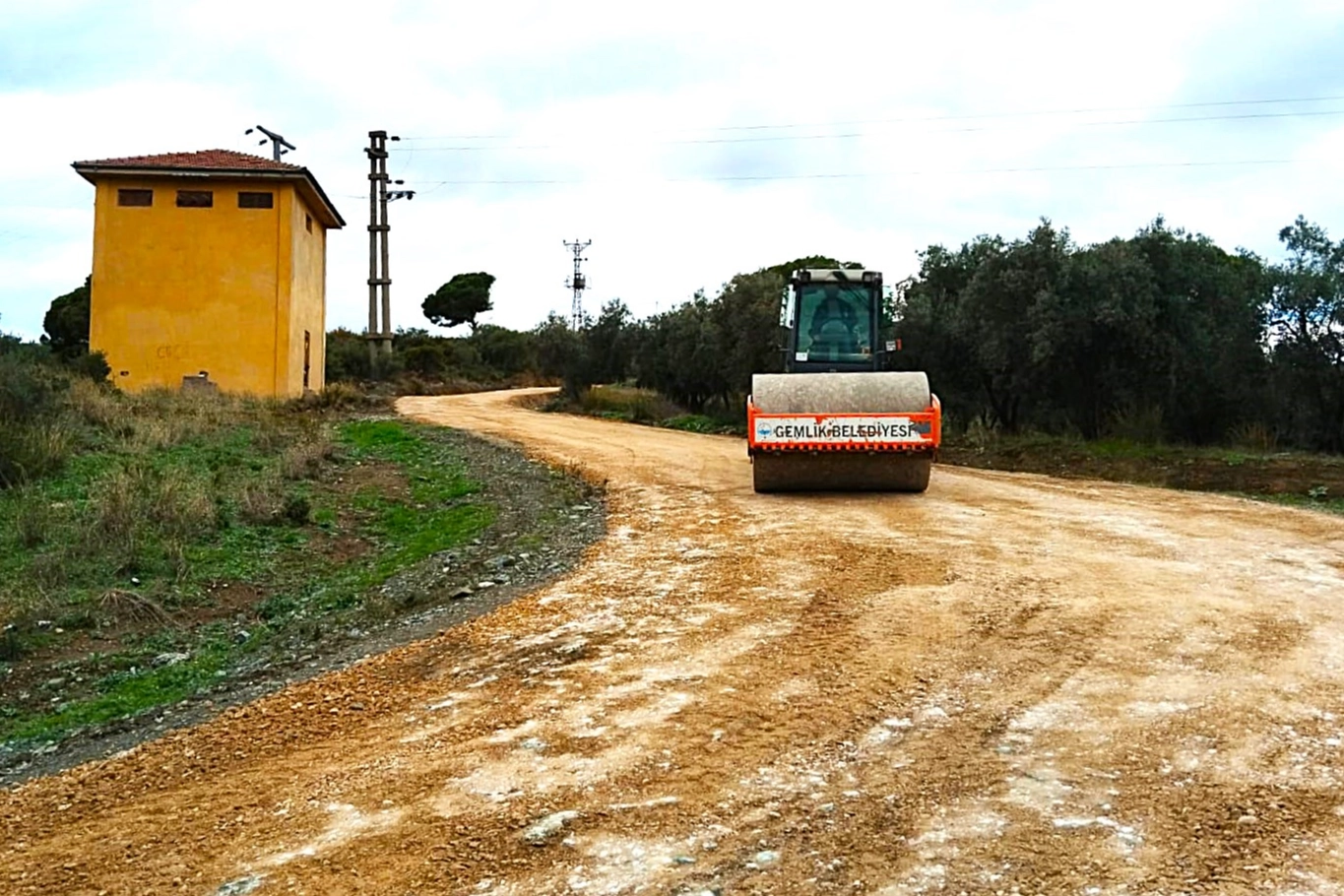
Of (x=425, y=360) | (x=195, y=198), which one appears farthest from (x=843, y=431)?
(x=425, y=360)

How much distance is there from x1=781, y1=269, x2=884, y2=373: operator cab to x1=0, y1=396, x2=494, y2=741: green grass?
15.0ft

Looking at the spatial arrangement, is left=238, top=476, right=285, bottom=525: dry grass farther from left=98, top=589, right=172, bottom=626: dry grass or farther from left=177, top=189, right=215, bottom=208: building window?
left=177, top=189, right=215, bottom=208: building window

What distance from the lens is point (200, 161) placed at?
30109 millimetres

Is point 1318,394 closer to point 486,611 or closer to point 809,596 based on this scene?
point 809,596

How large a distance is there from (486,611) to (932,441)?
6.26 m

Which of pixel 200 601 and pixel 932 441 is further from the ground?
pixel 932 441

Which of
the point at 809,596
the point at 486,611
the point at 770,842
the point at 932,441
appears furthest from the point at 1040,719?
the point at 932,441

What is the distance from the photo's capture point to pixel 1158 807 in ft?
13.7

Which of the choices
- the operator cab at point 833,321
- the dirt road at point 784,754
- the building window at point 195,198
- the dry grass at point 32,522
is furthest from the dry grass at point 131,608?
the building window at point 195,198

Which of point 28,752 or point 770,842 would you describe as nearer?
point 770,842

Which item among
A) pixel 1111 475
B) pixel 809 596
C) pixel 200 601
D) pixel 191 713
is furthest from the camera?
pixel 1111 475

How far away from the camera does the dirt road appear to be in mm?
3816

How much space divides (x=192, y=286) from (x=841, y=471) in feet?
71.5

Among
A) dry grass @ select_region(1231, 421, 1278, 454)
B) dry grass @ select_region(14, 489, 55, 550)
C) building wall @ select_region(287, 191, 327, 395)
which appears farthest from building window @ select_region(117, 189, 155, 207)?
dry grass @ select_region(1231, 421, 1278, 454)
